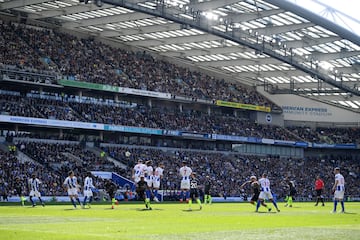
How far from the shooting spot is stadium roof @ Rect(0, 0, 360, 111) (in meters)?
55.3

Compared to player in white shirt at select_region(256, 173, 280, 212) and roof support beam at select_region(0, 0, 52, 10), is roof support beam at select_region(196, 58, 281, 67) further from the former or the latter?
player in white shirt at select_region(256, 173, 280, 212)

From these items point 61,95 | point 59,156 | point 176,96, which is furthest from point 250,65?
point 59,156

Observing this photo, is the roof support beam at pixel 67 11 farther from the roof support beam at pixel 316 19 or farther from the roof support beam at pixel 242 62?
the roof support beam at pixel 242 62

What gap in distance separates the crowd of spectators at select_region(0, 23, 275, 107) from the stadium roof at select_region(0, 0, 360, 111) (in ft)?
5.56

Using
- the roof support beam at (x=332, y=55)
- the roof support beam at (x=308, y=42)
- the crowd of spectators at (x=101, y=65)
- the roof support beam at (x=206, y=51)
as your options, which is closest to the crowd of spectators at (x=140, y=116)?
the crowd of spectators at (x=101, y=65)

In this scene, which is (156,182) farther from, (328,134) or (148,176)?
(328,134)

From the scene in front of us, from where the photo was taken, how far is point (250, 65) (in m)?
76.0

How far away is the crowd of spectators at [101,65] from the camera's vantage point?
61719mm

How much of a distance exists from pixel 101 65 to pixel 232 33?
15787 mm

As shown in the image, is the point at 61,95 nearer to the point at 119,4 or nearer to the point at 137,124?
the point at 137,124

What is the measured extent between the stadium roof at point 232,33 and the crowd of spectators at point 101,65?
1.70 meters

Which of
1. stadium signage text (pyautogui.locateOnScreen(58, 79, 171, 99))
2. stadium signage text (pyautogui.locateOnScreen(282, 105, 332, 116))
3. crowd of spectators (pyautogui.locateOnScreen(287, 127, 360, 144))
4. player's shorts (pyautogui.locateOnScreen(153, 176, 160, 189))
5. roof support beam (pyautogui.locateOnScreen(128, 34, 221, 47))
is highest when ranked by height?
roof support beam (pyautogui.locateOnScreen(128, 34, 221, 47))

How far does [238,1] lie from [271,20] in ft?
22.9

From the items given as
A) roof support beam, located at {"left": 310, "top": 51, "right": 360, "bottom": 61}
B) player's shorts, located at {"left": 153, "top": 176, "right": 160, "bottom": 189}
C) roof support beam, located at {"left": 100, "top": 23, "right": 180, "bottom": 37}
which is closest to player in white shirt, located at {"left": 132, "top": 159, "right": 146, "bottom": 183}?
player's shorts, located at {"left": 153, "top": 176, "right": 160, "bottom": 189}
